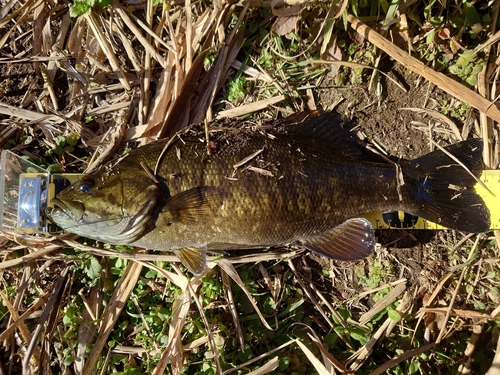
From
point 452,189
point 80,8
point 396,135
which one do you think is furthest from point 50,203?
point 452,189

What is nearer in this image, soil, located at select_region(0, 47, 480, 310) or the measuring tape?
the measuring tape

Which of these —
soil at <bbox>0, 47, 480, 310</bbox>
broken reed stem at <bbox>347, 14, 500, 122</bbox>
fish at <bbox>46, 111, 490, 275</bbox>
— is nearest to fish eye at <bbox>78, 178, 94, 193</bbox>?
fish at <bbox>46, 111, 490, 275</bbox>

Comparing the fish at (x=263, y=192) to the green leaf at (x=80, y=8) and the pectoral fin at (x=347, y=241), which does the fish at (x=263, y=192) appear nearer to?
the pectoral fin at (x=347, y=241)

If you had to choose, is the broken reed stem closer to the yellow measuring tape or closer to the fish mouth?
the yellow measuring tape

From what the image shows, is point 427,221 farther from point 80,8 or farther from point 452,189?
point 80,8

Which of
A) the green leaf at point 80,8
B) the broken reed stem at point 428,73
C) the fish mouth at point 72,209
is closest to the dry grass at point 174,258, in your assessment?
the broken reed stem at point 428,73

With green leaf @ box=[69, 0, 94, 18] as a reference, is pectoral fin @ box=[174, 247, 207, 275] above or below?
below

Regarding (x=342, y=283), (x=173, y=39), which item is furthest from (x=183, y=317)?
(x=173, y=39)

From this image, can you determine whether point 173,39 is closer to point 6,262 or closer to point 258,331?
point 6,262
